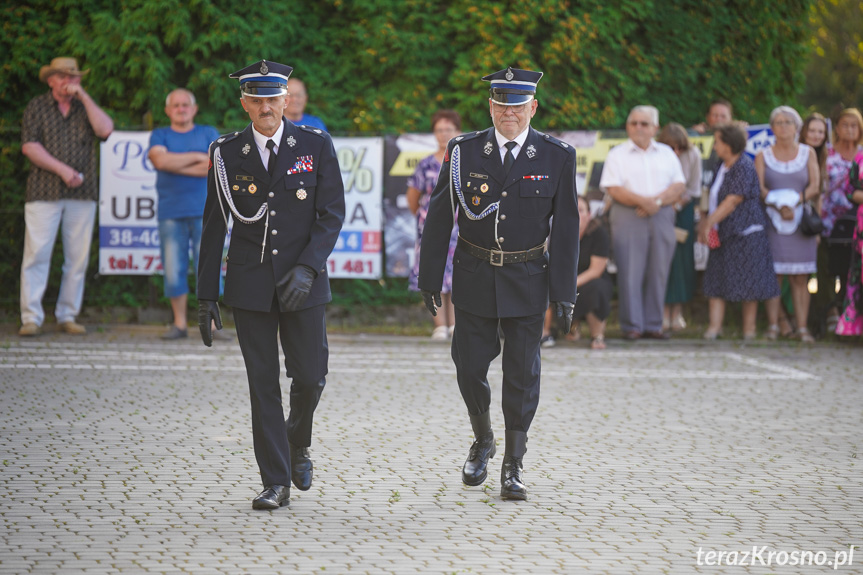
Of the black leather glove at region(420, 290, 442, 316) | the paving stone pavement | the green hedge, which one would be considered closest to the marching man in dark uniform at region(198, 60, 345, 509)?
the paving stone pavement

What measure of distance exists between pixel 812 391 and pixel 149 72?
8257 millimetres

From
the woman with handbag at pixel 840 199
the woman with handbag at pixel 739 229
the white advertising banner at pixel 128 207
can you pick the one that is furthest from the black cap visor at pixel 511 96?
the white advertising banner at pixel 128 207

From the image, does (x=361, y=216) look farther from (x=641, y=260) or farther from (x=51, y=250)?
(x=51, y=250)

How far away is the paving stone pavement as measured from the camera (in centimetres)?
496

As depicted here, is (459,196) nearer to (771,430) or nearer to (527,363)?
(527,363)

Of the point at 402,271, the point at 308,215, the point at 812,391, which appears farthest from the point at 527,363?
the point at 402,271

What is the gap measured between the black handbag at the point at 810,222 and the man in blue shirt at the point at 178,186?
6.37 m

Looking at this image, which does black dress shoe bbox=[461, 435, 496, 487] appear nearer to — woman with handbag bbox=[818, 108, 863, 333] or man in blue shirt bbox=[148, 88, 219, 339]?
man in blue shirt bbox=[148, 88, 219, 339]

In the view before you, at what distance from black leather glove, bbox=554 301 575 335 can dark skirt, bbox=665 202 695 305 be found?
7036 mm

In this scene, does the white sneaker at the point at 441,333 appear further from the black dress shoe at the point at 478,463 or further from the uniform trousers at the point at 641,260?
the black dress shoe at the point at 478,463

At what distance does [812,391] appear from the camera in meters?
9.43

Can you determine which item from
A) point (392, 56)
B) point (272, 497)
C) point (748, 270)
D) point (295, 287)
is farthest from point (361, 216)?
point (272, 497)

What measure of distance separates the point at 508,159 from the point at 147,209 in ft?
25.1

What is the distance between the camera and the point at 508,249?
20.4ft
